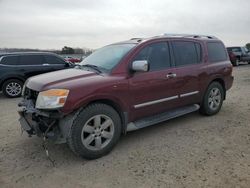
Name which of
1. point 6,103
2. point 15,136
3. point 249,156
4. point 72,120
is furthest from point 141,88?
point 6,103

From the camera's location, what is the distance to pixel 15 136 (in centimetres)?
484

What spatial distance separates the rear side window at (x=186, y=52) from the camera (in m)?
4.99

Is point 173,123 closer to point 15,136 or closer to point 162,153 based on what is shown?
point 162,153

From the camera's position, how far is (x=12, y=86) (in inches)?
369

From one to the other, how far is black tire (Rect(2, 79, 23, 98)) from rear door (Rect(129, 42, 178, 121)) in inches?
259

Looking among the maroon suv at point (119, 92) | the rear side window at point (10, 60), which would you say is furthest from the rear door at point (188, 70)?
the rear side window at point (10, 60)

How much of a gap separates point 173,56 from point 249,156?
2.18 meters

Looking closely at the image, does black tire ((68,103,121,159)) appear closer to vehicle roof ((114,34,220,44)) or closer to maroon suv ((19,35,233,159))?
maroon suv ((19,35,233,159))

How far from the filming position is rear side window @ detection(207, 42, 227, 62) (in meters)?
5.75

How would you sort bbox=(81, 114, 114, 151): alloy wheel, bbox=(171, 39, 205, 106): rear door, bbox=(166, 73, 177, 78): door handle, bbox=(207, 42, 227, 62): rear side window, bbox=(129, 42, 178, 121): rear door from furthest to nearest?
bbox=(207, 42, 227, 62): rear side window < bbox=(171, 39, 205, 106): rear door < bbox=(166, 73, 177, 78): door handle < bbox=(129, 42, 178, 121): rear door < bbox=(81, 114, 114, 151): alloy wheel

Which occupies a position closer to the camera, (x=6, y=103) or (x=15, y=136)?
(x=15, y=136)

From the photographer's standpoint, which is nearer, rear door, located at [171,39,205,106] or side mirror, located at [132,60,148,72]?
side mirror, located at [132,60,148,72]

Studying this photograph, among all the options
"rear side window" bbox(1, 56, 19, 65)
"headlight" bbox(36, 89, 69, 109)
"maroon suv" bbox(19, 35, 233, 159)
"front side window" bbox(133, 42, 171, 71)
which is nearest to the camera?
"headlight" bbox(36, 89, 69, 109)

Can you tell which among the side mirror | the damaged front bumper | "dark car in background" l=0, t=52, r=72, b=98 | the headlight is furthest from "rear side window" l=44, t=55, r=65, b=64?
the headlight
